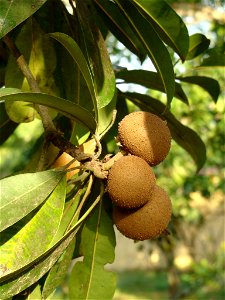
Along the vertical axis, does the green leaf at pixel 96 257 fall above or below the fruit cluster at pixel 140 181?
below

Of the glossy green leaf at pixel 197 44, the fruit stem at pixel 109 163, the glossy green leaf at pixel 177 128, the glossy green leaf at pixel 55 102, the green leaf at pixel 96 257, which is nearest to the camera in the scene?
the glossy green leaf at pixel 55 102

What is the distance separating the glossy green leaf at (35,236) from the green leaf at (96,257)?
0.16 meters

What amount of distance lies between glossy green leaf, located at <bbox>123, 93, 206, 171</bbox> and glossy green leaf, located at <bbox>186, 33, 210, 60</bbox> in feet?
0.50

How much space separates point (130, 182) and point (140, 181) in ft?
0.05

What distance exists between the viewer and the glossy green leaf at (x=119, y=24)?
1016 millimetres

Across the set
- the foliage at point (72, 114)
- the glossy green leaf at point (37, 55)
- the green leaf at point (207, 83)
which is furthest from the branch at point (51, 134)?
the green leaf at point (207, 83)

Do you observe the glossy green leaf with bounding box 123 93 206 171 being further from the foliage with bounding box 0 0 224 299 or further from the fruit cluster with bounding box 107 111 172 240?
the fruit cluster with bounding box 107 111 172 240

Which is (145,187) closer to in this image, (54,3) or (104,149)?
(104,149)

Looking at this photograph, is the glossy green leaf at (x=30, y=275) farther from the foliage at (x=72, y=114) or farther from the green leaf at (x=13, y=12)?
the green leaf at (x=13, y=12)

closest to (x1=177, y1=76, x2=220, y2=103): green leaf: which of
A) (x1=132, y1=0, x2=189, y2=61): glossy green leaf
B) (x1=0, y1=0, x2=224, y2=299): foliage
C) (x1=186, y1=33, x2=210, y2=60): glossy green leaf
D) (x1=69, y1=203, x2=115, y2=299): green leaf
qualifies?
(x1=0, y1=0, x2=224, y2=299): foliage

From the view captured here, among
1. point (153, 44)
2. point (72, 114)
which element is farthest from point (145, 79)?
point (72, 114)

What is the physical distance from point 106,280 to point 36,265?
24 cm

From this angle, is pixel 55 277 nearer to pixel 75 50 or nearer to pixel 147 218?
pixel 147 218

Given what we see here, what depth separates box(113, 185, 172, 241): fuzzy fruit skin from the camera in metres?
0.87
